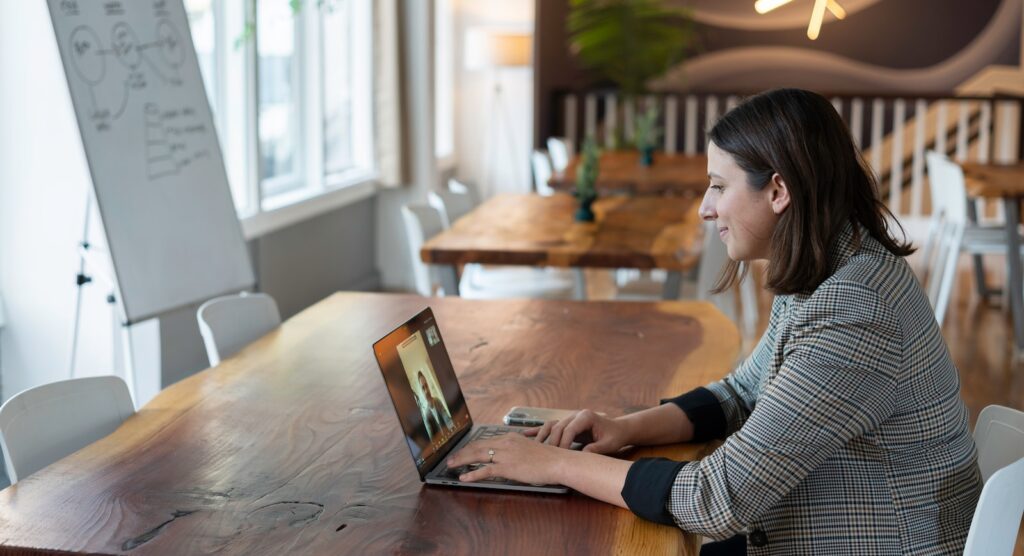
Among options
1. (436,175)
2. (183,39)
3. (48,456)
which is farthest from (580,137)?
(48,456)

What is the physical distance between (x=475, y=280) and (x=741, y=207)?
3124mm

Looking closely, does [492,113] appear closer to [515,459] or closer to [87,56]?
[87,56]

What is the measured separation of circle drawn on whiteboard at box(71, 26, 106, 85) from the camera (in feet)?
10.9

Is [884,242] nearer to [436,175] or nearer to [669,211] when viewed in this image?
[669,211]

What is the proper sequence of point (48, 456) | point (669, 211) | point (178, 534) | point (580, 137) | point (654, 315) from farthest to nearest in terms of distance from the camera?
1. point (580, 137)
2. point (669, 211)
3. point (654, 315)
4. point (48, 456)
5. point (178, 534)

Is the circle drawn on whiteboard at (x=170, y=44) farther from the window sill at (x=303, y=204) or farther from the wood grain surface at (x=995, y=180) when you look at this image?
the wood grain surface at (x=995, y=180)

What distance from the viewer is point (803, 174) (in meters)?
1.64

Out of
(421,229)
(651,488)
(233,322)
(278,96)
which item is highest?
(278,96)

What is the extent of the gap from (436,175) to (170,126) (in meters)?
3.48

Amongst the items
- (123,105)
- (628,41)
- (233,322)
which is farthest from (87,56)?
(628,41)

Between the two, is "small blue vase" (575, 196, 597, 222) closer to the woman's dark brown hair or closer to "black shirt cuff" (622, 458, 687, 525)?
the woman's dark brown hair

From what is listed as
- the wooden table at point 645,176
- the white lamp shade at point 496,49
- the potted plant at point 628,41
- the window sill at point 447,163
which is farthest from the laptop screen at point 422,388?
the potted plant at point 628,41

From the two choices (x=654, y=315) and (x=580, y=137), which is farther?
(x=580, y=137)

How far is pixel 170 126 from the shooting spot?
12.3 feet
